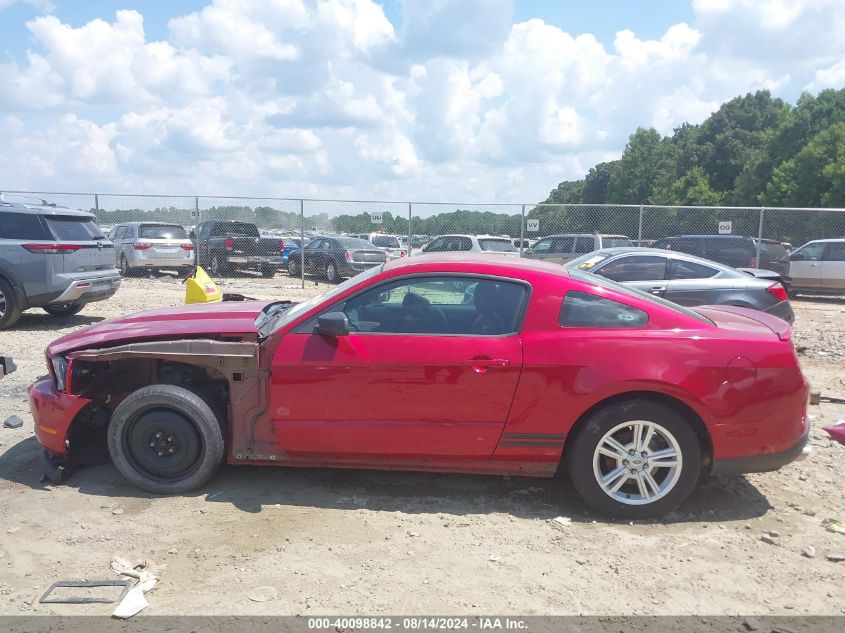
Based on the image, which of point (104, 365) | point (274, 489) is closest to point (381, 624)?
A: point (274, 489)

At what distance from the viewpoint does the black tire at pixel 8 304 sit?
1008cm

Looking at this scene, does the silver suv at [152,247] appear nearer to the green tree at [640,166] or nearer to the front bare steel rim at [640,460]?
the front bare steel rim at [640,460]

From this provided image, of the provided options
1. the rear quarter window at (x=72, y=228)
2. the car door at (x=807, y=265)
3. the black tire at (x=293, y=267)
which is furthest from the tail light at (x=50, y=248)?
the car door at (x=807, y=265)

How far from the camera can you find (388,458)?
14.3 ft

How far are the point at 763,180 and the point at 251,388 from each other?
53.9 meters

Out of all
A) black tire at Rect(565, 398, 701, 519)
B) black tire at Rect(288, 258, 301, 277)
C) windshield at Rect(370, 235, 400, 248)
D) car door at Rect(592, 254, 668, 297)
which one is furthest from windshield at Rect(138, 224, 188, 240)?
black tire at Rect(565, 398, 701, 519)

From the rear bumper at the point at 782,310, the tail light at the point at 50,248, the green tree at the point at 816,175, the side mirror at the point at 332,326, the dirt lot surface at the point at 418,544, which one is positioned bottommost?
the dirt lot surface at the point at 418,544

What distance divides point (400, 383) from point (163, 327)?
1672 millimetres

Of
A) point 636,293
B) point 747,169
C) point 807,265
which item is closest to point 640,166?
point 747,169

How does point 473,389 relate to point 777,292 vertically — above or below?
Result: below

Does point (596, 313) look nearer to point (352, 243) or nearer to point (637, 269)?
point (637, 269)

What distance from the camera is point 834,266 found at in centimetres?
1733

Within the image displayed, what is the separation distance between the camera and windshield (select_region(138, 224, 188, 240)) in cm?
1930

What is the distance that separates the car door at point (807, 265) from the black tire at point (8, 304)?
56.8 ft
